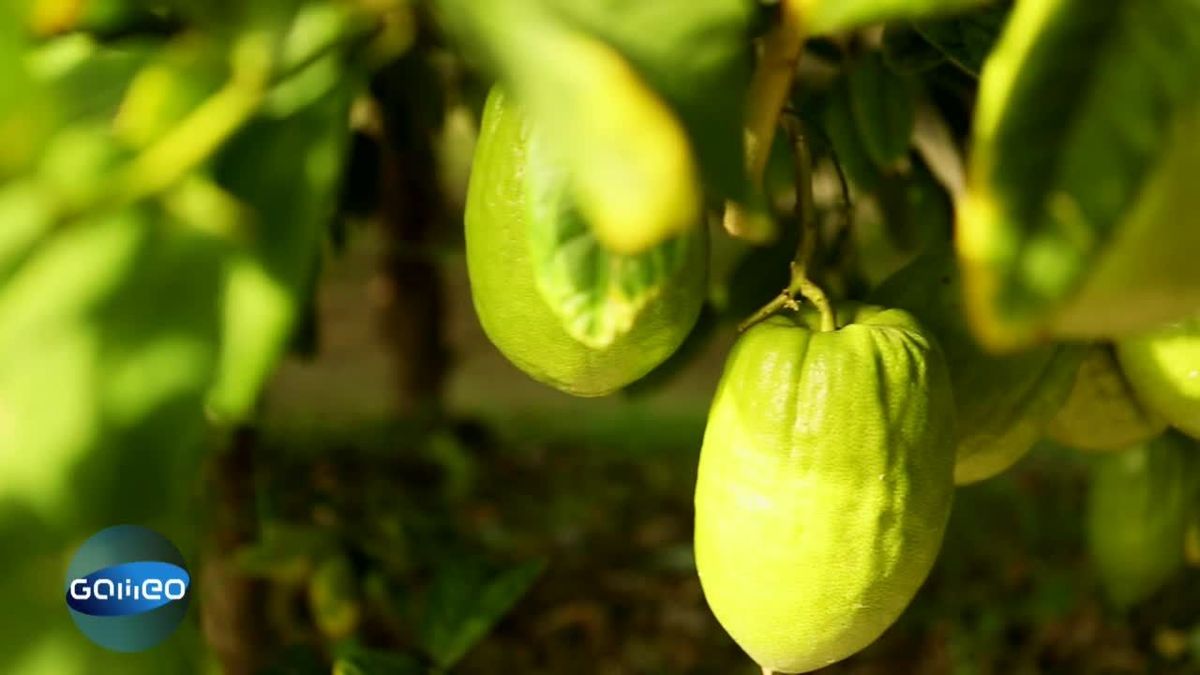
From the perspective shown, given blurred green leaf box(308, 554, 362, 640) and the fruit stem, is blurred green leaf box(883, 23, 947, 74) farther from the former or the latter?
blurred green leaf box(308, 554, 362, 640)

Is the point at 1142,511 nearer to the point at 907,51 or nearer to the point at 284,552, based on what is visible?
the point at 907,51

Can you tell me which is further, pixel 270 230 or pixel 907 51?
pixel 907 51

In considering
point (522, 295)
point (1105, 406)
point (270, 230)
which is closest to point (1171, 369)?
point (1105, 406)

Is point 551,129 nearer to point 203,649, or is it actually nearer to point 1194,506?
point 203,649

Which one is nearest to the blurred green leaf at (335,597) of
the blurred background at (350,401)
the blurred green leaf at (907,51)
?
the blurred background at (350,401)

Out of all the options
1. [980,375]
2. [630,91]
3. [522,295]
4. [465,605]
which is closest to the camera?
[630,91]

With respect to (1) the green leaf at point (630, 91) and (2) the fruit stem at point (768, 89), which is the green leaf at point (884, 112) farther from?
(1) the green leaf at point (630, 91)
